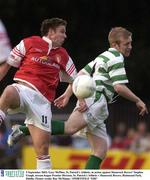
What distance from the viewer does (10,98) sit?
A: 39.0 ft

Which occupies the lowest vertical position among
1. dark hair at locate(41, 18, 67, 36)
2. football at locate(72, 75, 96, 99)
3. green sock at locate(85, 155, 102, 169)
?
green sock at locate(85, 155, 102, 169)

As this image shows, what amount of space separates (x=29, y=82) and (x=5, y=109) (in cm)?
50

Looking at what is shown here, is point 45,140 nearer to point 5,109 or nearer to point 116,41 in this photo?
point 5,109

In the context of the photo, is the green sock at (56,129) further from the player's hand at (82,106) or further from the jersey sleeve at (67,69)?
the jersey sleeve at (67,69)

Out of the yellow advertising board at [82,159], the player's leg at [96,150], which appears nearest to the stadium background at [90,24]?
the yellow advertising board at [82,159]

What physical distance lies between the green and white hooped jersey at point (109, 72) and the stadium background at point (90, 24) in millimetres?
13019

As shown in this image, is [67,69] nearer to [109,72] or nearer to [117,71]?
[109,72]

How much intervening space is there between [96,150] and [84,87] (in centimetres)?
126

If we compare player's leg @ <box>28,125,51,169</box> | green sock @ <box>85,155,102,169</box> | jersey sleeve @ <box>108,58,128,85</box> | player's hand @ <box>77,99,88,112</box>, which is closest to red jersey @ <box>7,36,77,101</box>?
player's hand @ <box>77,99,88,112</box>

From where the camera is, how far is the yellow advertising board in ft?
63.0

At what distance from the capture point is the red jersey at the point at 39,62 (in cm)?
1218

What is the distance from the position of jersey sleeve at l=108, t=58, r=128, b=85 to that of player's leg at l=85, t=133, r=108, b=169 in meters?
0.96

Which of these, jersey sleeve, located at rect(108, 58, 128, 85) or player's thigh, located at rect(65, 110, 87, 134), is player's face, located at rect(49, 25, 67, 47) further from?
player's thigh, located at rect(65, 110, 87, 134)

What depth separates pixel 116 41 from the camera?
41.1 feet
